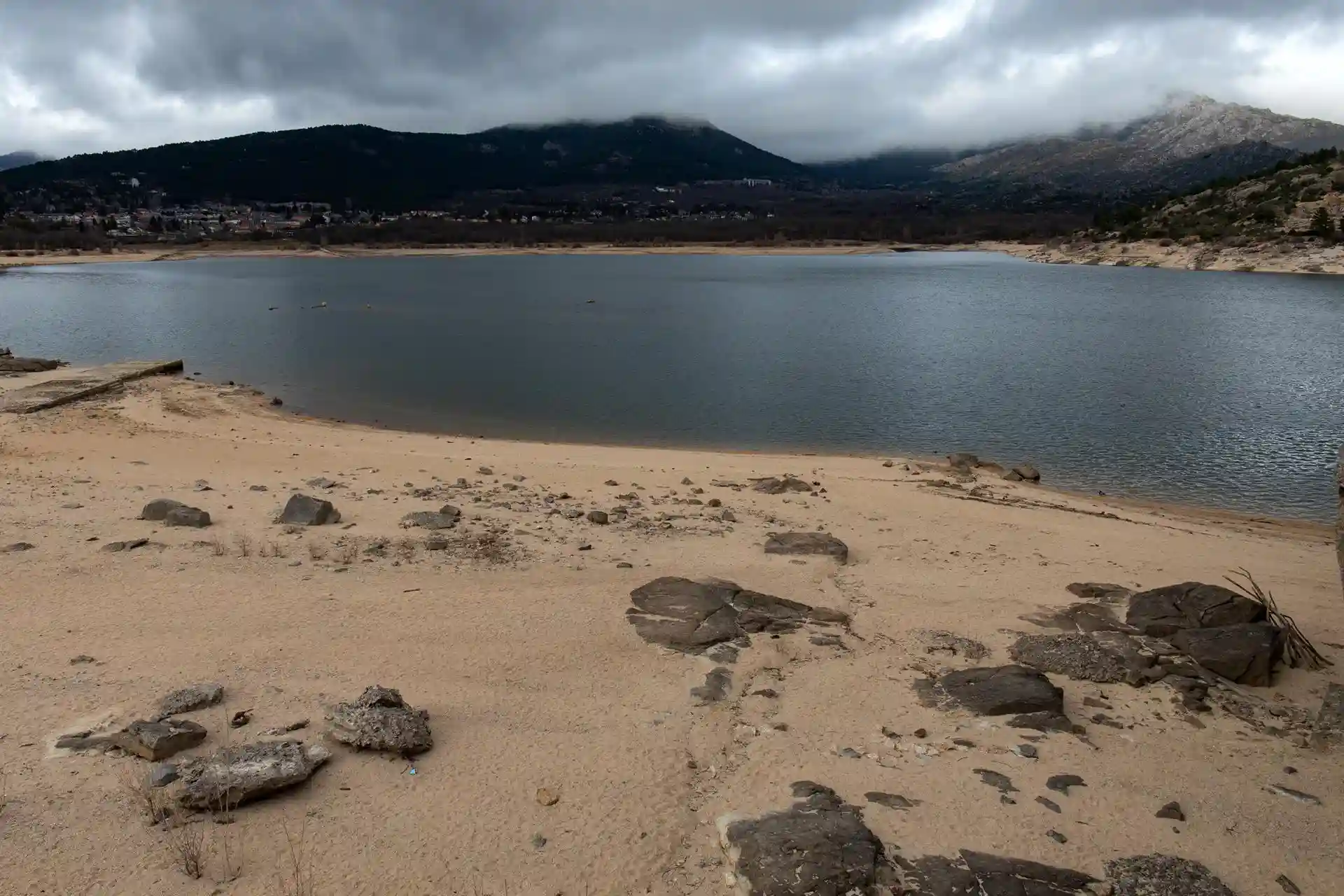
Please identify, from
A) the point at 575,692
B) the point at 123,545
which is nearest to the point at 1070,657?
the point at 575,692

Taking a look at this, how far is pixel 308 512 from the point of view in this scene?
10562mm

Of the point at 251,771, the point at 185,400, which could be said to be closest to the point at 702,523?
the point at 251,771

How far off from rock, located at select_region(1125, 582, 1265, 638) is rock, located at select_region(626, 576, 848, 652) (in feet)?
9.11

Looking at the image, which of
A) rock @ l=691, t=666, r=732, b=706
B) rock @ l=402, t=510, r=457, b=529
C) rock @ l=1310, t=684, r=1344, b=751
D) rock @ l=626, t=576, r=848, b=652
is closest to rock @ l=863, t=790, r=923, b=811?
rock @ l=691, t=666, r=732, b=706

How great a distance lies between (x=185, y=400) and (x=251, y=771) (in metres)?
19.4

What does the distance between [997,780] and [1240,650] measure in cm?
317

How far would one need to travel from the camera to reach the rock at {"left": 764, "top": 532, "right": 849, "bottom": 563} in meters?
10.3

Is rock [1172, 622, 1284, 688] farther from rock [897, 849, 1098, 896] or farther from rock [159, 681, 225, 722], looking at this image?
rock [159, 681, 225, 722]

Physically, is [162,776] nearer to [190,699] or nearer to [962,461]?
[190,699]

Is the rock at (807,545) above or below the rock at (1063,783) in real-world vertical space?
below

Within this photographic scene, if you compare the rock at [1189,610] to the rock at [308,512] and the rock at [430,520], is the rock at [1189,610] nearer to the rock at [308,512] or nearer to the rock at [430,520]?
the rock at [430,520]

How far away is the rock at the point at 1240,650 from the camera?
7.13 meters

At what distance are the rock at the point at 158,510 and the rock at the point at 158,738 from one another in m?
5.49

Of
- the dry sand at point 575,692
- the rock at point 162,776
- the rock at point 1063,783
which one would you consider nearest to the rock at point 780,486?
the dry sand at point 575,692
